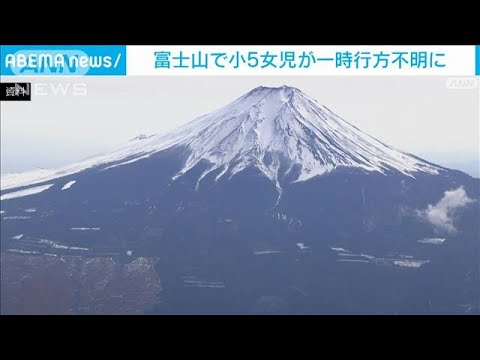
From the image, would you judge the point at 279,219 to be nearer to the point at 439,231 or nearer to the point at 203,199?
the point at 203,199

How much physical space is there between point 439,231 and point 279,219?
166 cm

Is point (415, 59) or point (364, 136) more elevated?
point (415, 59)

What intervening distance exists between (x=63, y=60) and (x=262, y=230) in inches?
104

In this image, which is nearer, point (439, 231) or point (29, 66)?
point (29, 66)

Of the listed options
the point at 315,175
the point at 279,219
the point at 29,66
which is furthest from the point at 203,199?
the point at 29,66

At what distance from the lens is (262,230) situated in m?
9.91

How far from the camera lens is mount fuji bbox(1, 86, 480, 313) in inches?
376

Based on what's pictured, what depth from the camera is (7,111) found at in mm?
9445
